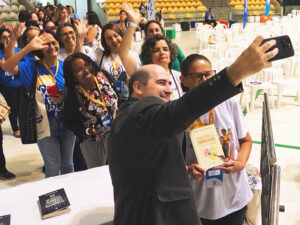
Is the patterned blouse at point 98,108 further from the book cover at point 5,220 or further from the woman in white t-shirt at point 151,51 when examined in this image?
the book cover at point 5,220

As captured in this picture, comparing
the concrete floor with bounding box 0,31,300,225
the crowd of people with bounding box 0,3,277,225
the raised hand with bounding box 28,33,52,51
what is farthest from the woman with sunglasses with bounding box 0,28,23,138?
the raised hand with bounding box 28,33,52,51

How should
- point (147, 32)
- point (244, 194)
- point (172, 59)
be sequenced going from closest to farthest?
point (244, 194)
point (172, 59)
point (147, 32)

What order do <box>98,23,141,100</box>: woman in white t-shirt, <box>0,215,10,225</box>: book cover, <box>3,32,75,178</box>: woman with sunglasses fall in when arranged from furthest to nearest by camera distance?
<box>98,23,141,100</box>: woman in white t-shirt < <box>3,32,75,178</box>: woman with sunglasses < <box>0,215,10,225</box>: book cover

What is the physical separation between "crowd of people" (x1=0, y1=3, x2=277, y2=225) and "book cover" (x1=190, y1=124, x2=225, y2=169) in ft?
0.19

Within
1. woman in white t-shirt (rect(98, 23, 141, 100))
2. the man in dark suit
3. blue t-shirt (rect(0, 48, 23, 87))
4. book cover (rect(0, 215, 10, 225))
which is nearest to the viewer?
the man in dark suit

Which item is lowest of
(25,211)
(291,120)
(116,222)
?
(291,120)

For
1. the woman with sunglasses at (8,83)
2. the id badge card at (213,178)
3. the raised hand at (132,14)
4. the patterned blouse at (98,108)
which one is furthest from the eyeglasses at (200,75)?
the woman with sunglasses at (8,83)

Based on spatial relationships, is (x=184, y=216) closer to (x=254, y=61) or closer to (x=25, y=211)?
(x=254, y=61)

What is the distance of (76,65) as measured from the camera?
2270mm

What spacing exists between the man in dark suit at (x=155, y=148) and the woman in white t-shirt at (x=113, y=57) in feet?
5.32

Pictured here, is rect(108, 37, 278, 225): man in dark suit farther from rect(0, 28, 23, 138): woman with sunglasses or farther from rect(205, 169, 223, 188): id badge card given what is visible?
rect(0, 28, 23, 138): woman with sunglasses

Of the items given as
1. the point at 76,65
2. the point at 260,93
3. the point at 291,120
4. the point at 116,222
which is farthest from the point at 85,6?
the point at 116,222

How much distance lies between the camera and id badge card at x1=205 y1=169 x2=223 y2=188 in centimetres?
151

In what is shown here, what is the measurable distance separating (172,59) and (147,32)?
816mm
